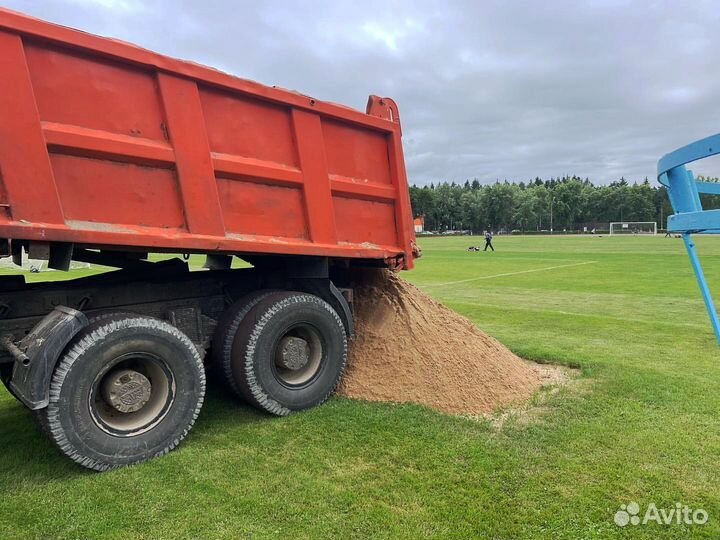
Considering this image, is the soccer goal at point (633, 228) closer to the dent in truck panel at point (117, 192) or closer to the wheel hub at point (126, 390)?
the dent in truck panel at point (117, 192)

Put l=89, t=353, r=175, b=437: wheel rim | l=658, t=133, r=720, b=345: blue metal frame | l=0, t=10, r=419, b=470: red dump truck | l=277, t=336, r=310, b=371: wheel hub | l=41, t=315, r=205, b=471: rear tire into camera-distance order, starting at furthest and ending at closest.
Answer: l=277, t=336, r=310, b=371: wheel hub, l=89, t=353, r=175, b=437: wheel rim, l=41, t=315, r=205, b=471: rear tire, l=0, t=10, r=419, b=470: red dump truck, l=658, t=133, r=720, b=345: blue metal frame

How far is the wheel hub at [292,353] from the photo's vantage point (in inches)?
194

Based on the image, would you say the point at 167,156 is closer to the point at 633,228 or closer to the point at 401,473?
the point at 401,473

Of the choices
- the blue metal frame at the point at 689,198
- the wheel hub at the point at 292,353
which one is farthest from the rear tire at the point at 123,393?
the blue metal frame at the point at 689,198

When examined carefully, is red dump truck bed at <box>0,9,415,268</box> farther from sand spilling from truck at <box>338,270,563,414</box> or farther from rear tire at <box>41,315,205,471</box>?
sand spilling from truck at <box>338,270,563,414</box>

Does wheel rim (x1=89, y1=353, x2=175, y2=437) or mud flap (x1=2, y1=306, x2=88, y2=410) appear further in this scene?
wheel rim (x1=89, y1=353, x2=175, y2=437)

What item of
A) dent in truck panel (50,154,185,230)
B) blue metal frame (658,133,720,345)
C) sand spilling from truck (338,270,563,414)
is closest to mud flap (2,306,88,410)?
dent in truck panel (50,154,185,230)

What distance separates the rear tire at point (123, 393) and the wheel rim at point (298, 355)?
0.85m

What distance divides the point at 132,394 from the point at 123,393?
7 centimetres

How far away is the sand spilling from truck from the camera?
5148 mm

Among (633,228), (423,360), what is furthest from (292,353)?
(633,228)

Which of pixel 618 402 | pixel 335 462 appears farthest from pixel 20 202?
pixel 618 402

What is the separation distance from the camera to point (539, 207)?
11794cm

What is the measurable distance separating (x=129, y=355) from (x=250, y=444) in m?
1.15
